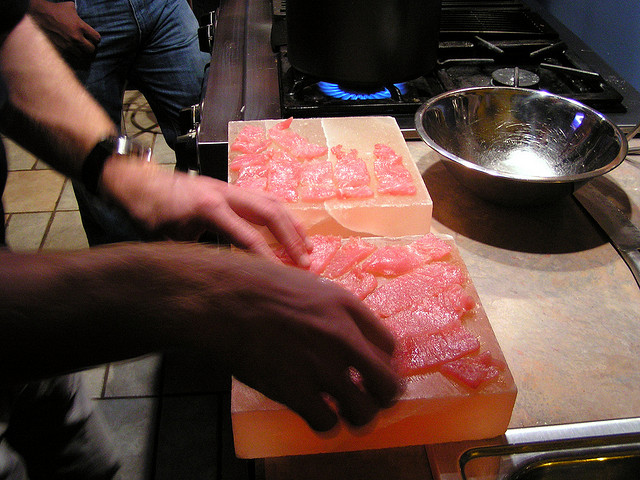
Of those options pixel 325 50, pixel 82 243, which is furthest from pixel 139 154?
pixel 82 243

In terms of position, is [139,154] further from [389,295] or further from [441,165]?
[441,165]

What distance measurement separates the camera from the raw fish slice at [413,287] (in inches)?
33.4

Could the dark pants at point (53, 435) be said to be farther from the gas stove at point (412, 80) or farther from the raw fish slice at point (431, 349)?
the raw fish slice at point (431, 349)

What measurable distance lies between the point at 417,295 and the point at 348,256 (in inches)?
6.0

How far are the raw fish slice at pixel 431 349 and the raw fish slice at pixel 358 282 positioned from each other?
0.12 m

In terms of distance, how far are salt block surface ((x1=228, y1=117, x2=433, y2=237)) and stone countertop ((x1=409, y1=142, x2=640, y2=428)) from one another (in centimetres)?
14

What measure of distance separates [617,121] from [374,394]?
4.37ft

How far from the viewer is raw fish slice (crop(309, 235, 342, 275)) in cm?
92

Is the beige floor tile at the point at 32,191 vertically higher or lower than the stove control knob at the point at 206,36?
lower

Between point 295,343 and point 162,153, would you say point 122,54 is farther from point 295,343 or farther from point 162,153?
point 295,343

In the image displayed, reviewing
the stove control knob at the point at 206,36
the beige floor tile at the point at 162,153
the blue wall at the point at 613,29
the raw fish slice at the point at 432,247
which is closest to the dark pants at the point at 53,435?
the raw fish slice at the point at 432,247

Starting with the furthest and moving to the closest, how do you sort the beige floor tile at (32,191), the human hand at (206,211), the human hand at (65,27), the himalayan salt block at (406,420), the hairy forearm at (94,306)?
the beige floor tile at (32,191) → the human hand at (65,27) → the human hand at (206,211) → the himalayan salt block at (406,420) → the hairy forearm at (94,306)

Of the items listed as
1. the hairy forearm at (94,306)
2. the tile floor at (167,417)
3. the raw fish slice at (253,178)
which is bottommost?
the tile floor at (167,417)

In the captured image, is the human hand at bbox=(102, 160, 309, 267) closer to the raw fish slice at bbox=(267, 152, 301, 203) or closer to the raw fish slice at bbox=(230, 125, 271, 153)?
the raw fish slice at bbox=(267, 152, 301, 203)
